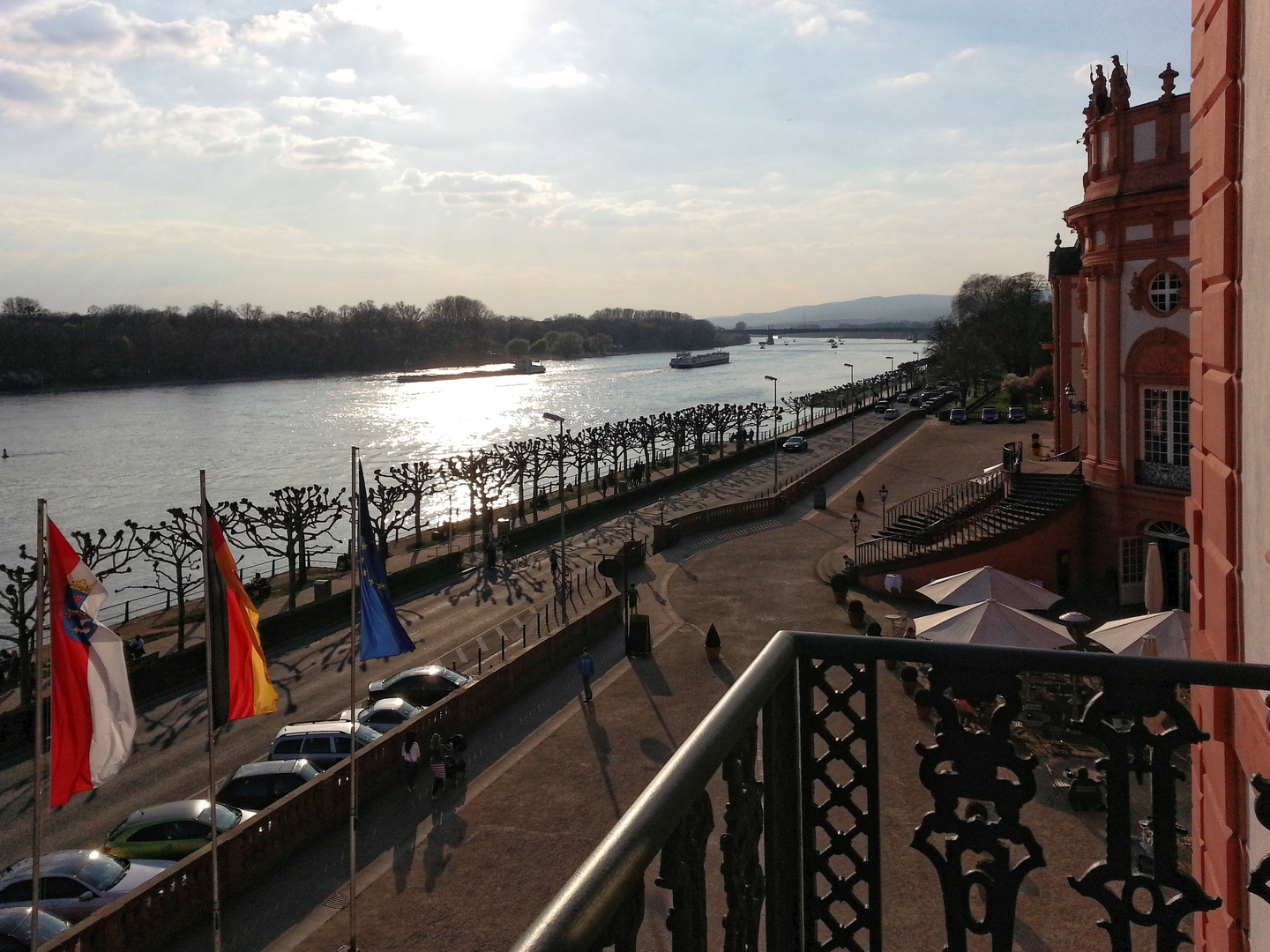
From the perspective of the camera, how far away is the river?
57.9 m

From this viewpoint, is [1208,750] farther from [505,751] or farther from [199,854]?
[505,751]

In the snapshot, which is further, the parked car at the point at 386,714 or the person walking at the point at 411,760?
the parked car at the point at 386,714

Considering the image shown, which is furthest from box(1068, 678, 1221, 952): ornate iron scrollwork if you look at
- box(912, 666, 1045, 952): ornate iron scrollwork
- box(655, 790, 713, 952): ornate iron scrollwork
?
box(655, 790, 713, 952): ornate iron scrollwork

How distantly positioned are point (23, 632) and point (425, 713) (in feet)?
36.2

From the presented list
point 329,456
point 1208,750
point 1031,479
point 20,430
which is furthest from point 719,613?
point 20,430

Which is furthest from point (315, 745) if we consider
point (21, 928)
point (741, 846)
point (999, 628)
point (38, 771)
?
point (741, 846)

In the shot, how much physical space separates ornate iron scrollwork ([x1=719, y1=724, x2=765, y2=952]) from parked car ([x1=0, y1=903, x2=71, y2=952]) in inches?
462

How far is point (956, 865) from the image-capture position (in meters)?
2.78

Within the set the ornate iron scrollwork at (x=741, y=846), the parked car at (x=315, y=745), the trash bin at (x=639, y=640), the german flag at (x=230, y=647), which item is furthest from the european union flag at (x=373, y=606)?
the ornate iron scrollwork at (x=741, y=846)

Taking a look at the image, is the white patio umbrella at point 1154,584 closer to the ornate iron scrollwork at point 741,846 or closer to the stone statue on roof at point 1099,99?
the stone statue on roof at point 1099,99

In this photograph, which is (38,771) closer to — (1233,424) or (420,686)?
(1233,424)

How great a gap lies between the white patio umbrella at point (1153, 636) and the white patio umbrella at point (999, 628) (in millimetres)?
1000

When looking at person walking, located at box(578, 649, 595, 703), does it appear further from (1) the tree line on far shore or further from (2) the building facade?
(1) the tree line on far shore

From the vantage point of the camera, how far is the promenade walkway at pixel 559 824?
11695 mm
